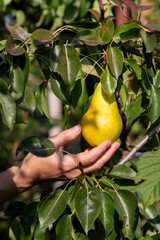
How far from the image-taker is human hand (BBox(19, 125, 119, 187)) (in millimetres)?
922

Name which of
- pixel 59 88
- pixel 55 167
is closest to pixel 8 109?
pixel 59 88

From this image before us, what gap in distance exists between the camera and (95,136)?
0.93 m

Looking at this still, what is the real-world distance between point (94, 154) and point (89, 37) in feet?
1.02

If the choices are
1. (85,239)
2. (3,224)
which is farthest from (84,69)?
(3,224)

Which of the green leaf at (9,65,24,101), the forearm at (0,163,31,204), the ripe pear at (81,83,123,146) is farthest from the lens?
the forearm at (0,163,31,204)

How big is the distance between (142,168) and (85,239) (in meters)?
0.23

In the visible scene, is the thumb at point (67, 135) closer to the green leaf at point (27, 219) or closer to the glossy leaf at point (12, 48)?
the green leaf at point (27, 219)

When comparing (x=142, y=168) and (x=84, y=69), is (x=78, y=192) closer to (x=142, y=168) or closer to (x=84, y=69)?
(x=142, y=168)

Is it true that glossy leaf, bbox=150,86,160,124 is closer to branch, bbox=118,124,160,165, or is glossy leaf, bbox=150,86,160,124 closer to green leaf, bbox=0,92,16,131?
branch, bbox=118,124,160,165

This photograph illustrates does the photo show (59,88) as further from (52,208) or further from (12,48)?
(52,208)

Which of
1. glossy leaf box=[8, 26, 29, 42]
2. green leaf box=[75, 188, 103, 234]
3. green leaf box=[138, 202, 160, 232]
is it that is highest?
glossy leaf box=[8, 26, 29, 42]

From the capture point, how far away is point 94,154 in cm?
91

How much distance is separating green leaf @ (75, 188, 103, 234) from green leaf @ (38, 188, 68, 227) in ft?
0.22

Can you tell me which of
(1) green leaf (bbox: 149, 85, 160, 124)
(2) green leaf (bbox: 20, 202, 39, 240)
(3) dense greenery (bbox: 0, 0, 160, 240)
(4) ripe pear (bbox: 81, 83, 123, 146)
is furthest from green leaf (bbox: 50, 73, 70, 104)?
(2) green leaf (bbox: 20, 202, 39, 240)
